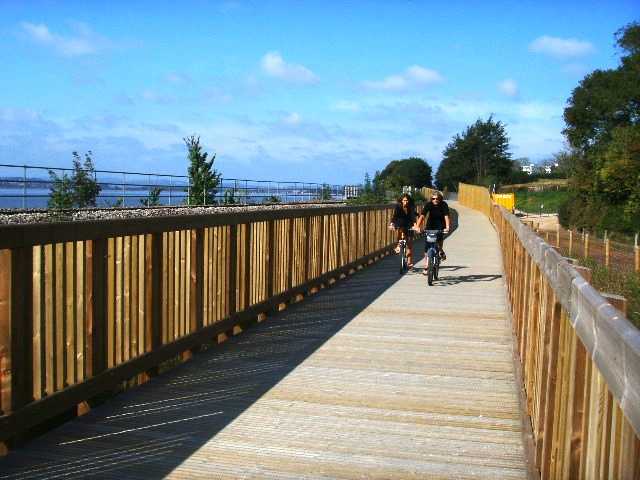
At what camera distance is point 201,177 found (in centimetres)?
3953

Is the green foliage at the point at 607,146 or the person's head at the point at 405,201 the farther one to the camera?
the green foliage at the point at 607,146

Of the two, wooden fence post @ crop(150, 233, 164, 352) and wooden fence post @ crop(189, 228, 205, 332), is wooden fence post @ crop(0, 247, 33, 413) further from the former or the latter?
wooden fence post @ crop(189, 228, 205, 332)

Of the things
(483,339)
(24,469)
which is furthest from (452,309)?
(24,469)

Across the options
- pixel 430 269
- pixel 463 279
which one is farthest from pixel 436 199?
pixel 463 279

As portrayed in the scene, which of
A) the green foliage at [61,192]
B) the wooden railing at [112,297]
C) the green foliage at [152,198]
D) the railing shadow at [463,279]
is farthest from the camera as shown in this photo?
the green foliage at [152,198]

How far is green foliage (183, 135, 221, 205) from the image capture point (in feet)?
128

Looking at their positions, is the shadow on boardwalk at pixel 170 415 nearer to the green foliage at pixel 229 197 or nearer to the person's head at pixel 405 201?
the person's head at pixel 405 201

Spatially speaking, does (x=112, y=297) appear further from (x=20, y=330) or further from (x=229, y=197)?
(x=229, y=197)

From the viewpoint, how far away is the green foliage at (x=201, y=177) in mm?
39094

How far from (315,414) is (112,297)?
163cm

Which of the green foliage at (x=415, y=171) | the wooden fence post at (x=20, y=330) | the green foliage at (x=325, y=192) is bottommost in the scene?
the wooden fence post at (x=20, y=330)

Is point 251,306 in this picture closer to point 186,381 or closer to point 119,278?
point 186,381

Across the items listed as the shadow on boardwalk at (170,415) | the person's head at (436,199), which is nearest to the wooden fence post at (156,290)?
the shadow on boardwalk at (170,415)

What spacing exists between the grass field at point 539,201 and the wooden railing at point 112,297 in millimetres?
89146
